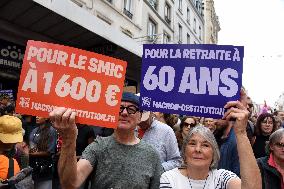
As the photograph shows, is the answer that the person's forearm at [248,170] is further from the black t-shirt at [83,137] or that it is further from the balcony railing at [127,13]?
the balcony railing at [127,13]

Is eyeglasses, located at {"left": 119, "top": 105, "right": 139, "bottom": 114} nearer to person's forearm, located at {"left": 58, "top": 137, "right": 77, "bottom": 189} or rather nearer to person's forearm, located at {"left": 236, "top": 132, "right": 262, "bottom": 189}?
→ person's forearm, located at {"left": 58, "top": 137, "right": 77, "bottom": 189}

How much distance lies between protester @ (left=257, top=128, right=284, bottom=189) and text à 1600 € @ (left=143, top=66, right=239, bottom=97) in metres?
1.30

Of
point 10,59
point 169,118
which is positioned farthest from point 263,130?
point 10,59

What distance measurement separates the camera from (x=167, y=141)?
12.6 feet

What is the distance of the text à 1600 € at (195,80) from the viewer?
2711mm

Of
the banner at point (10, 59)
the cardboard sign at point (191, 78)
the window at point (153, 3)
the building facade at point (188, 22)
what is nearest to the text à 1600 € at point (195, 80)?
the cardboard sign at point (191, 78)

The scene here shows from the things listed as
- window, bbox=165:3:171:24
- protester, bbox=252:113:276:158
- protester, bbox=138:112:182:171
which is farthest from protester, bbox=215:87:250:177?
window, bbox=165:3:171:24

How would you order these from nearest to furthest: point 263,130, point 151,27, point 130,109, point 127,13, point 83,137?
point 130,109 → point 83,137 → point 263,130 → point 127,13 → point 151,27

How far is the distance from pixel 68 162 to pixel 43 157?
11.4 ft

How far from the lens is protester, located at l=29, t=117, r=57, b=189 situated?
540cm

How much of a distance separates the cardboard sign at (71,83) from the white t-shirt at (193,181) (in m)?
0.54

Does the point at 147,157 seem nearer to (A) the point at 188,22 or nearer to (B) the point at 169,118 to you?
(B) the point at 169,118

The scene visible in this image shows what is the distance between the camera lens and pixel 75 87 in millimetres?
2457

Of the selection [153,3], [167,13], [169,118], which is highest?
[167,13]
